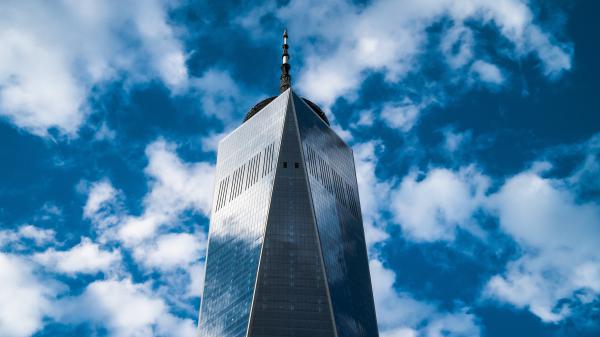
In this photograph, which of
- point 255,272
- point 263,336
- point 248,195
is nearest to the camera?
point 263,336

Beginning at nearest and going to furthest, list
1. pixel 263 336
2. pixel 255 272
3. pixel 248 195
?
1. pixel 263 336
2. pixel 255 272
3. pixel 248 195

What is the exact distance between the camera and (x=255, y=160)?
188000 millimetres

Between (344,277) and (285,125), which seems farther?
(285,125)

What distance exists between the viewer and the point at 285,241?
546 ft

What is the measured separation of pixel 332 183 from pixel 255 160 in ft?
61.2

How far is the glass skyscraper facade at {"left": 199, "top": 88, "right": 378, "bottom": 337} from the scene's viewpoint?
518ft

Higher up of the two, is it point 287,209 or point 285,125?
point 285,125

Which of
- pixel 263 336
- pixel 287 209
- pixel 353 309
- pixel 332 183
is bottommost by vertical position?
pixel 263 336

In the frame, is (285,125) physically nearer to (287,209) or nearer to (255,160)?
(255,160)

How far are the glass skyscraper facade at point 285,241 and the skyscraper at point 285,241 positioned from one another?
22 centimetres

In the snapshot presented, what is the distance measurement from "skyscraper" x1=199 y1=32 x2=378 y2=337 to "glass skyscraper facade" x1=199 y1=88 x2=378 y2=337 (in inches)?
8.8

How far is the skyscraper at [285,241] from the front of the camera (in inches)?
6211

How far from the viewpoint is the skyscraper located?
6211 inches

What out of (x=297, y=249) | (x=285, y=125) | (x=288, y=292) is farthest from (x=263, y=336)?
(x=285, y=125)
